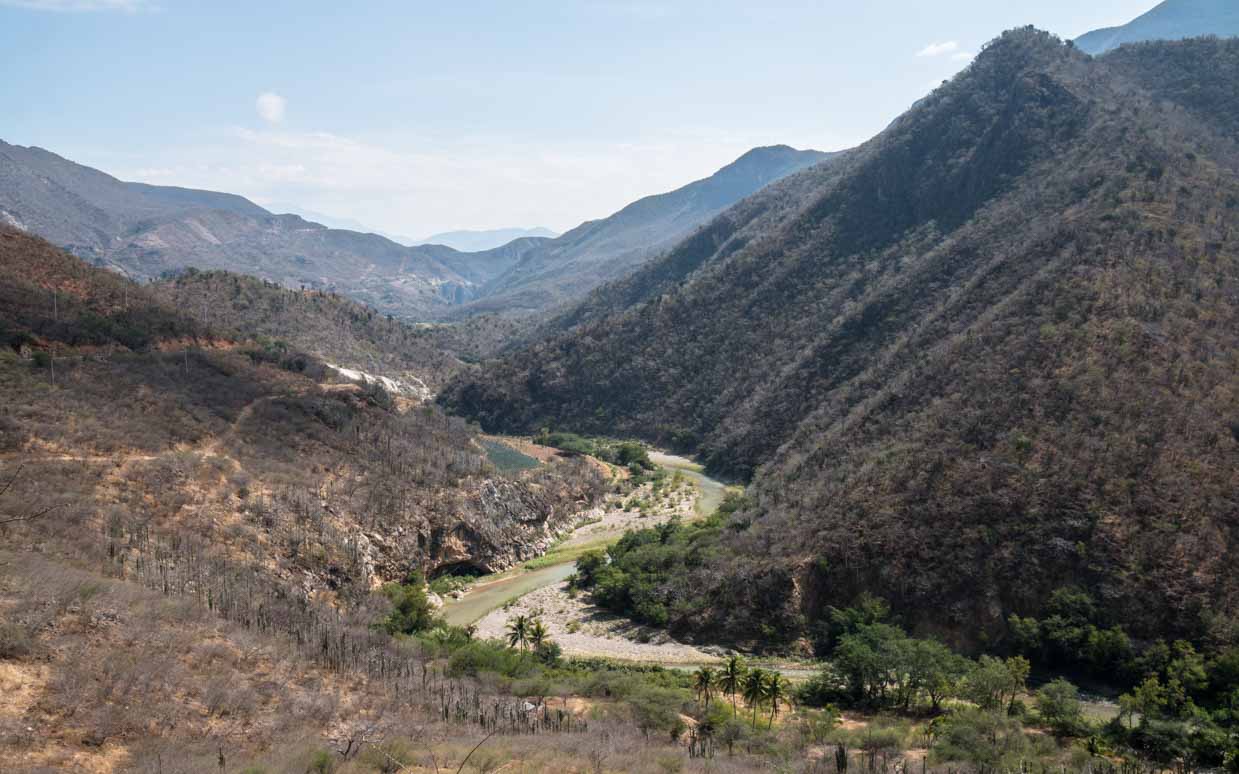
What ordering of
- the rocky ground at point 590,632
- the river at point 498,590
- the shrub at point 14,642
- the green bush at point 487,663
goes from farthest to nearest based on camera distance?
the river at point 498,590 < the rocky ground at point 590,632 < the green bush at point 487,663 < the shrub at point 14,642

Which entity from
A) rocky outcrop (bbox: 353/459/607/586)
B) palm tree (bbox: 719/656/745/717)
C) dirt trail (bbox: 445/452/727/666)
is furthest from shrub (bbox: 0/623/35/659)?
dirt trail (bbox: 445/452/727/666)

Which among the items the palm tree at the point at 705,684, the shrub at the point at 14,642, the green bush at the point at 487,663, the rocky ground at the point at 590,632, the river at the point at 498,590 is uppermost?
the shrub at the point at 14,642

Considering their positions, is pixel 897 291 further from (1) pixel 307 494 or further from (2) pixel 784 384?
(1) pixel 307 494

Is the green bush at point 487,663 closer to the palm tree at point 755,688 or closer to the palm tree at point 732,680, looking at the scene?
the palm tree at point 732,680

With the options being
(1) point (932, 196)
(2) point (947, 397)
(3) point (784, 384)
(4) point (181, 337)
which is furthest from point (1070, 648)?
(1) point (932, 196)

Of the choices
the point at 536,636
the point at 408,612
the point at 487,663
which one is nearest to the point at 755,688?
the point at 487,663

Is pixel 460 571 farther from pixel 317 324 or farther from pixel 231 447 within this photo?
pixel 317 324

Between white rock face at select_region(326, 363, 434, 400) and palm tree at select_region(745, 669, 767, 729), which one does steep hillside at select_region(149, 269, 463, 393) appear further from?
palm tree at select_region(745, 669, 767, 729)

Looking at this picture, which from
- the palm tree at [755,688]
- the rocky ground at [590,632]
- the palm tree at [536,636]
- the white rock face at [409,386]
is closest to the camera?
the palm tree at [755,688]

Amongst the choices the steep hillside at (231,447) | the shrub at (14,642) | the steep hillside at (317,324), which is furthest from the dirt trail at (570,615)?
the steep hillside at (317,324)
